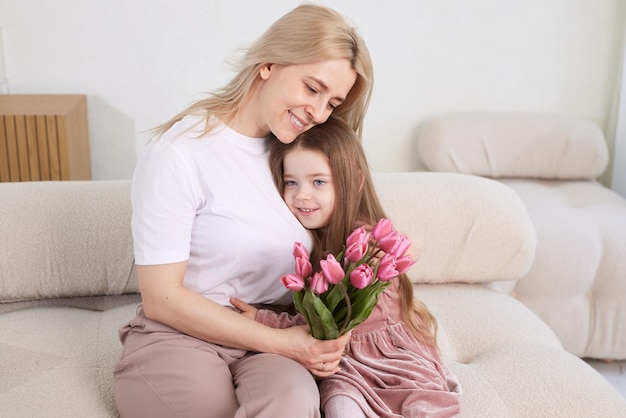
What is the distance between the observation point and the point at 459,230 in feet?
6.58

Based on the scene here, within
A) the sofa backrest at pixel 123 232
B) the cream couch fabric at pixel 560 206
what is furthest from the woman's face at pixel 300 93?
the cream couch fabric at pixel 560 206

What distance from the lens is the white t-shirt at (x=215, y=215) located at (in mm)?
1387

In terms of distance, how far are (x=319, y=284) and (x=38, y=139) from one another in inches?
72.4

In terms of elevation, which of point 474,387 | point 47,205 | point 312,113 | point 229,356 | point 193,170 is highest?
point 312,113

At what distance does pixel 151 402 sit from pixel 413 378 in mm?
520

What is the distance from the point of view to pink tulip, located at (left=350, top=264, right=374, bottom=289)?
3.98 ft

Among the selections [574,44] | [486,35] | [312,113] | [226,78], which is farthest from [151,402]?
[574,44]

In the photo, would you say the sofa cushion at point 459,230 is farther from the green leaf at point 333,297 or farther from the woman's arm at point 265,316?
the green leaf at point 333,297

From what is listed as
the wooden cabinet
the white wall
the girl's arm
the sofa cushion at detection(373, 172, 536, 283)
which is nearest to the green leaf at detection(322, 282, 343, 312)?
the girl's arm

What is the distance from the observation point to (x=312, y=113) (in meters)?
1.47

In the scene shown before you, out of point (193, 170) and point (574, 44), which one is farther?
point (574, 44)

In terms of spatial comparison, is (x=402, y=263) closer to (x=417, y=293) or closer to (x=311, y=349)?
(x=311, y=349)

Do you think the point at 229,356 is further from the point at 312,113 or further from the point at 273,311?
the point at 312,113

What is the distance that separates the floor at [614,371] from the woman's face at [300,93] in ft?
5.22
